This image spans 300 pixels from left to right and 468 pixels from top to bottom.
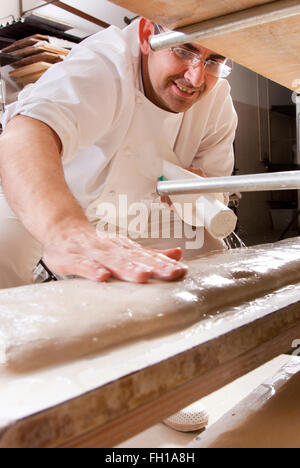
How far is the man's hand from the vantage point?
0.71 meters

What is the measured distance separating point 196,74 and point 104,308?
110 cm

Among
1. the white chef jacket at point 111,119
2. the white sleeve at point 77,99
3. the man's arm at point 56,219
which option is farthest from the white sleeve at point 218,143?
the man's arm at point 56,219

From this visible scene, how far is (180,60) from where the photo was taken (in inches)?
Answer: 56.7

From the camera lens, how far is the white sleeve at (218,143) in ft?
6.50

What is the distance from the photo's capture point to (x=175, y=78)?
1504 millimetres

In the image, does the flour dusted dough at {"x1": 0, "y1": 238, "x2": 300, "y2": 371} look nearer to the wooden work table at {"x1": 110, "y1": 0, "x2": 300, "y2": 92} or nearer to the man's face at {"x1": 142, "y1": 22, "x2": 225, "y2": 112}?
the wooden work table at {"x1": 110, "y1": 0, "x2": 300, "y2": 92}

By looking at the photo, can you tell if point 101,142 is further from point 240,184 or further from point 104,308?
point 104,308

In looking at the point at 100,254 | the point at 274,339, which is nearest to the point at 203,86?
the point at 100,254

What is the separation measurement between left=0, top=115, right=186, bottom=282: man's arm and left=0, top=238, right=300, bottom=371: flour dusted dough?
3cm

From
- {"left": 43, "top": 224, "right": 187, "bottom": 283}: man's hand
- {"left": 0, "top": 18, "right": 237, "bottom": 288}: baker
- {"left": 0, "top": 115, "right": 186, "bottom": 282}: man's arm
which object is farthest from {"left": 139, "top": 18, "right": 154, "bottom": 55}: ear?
{"left": 43, "top": 224, "right": 187, "bottom": 283}: man's hand

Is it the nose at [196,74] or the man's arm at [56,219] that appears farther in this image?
the nose at [196,74]

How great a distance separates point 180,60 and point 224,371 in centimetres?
115

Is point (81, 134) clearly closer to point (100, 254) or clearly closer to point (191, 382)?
point (100, 254)

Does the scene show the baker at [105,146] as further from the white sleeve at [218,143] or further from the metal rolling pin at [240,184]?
the metal rolling pin at [240,184]
